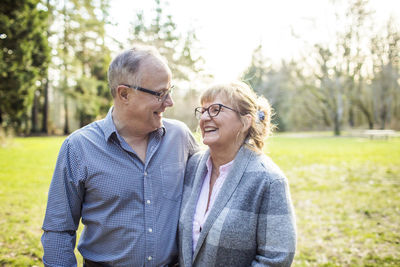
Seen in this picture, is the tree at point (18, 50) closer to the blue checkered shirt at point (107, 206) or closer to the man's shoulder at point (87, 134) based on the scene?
the man's shoulder at point (87, 134)

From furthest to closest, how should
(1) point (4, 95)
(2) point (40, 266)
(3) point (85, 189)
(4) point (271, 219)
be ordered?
(1) point (4, 95) < (2) point (40, 266) < (3) point (85, 189) < (4) point (271, 219)

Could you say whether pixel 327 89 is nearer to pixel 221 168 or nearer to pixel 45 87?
pixel 45 87

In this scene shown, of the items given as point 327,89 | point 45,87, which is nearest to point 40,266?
point 45,87

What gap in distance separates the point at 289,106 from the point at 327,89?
7.32 metres

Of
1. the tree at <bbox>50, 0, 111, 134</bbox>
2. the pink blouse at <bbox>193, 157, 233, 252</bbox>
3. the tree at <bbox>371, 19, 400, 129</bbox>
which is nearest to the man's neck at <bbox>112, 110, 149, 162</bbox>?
the pink blouse at <bbox>193, 157, 233, 252</bbox>

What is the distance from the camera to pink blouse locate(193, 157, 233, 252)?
2119 mm

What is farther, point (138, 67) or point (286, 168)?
point (286, 168)

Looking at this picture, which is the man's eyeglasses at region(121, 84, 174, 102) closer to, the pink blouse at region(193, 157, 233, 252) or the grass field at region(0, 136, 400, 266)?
the pink blouse at region(193, 157, 233, 252)

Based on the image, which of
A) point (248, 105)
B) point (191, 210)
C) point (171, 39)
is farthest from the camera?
point (171, 39)

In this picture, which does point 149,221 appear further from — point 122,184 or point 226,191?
point 226,191

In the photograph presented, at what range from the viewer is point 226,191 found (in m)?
2.02

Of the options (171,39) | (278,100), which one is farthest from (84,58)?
(278,100)

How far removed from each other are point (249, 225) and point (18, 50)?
49.7 feet

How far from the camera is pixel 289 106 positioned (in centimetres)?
3969
